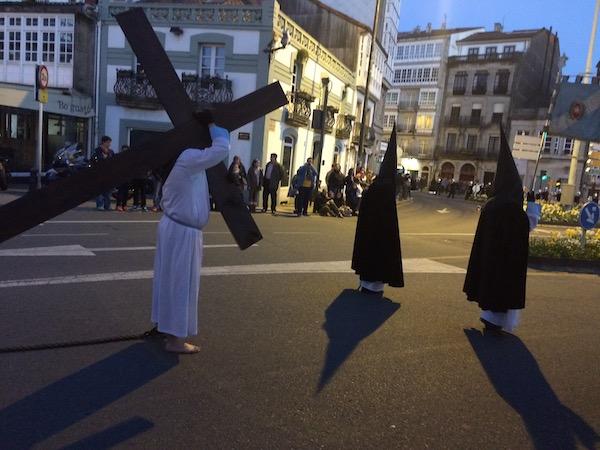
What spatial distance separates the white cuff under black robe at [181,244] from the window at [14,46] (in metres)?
22.5

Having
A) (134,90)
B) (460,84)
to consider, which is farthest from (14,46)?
(460,84)

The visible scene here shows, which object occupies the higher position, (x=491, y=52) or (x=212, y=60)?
(x=491, y=52)

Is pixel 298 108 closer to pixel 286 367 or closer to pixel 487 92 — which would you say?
pixel 286 367

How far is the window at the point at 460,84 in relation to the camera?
184ft

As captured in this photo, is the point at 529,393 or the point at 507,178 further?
the point at 507,178

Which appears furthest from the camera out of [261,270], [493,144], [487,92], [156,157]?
[487,92]

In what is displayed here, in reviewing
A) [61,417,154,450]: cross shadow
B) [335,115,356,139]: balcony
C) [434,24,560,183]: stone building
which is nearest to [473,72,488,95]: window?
[434,24,560,183]: stone building

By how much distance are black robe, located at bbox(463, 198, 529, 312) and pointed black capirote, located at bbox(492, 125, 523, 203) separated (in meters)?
0.07

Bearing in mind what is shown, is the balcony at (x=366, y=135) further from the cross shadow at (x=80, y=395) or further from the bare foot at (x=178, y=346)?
the cross shadow at (x=80, y=395)

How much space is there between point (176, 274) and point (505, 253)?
350cm

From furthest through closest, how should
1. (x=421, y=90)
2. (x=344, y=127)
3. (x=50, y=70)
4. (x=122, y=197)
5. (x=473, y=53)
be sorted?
1. (x=421, y=90)
2. (x=473, y=53)
3. (x=344, y=127)
4. (x=50, y=70)
5. (x=122, y=197)

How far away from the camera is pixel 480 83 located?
54875 mm

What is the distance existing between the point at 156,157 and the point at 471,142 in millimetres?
56119

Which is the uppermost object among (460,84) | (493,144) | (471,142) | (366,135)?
(460,84)
